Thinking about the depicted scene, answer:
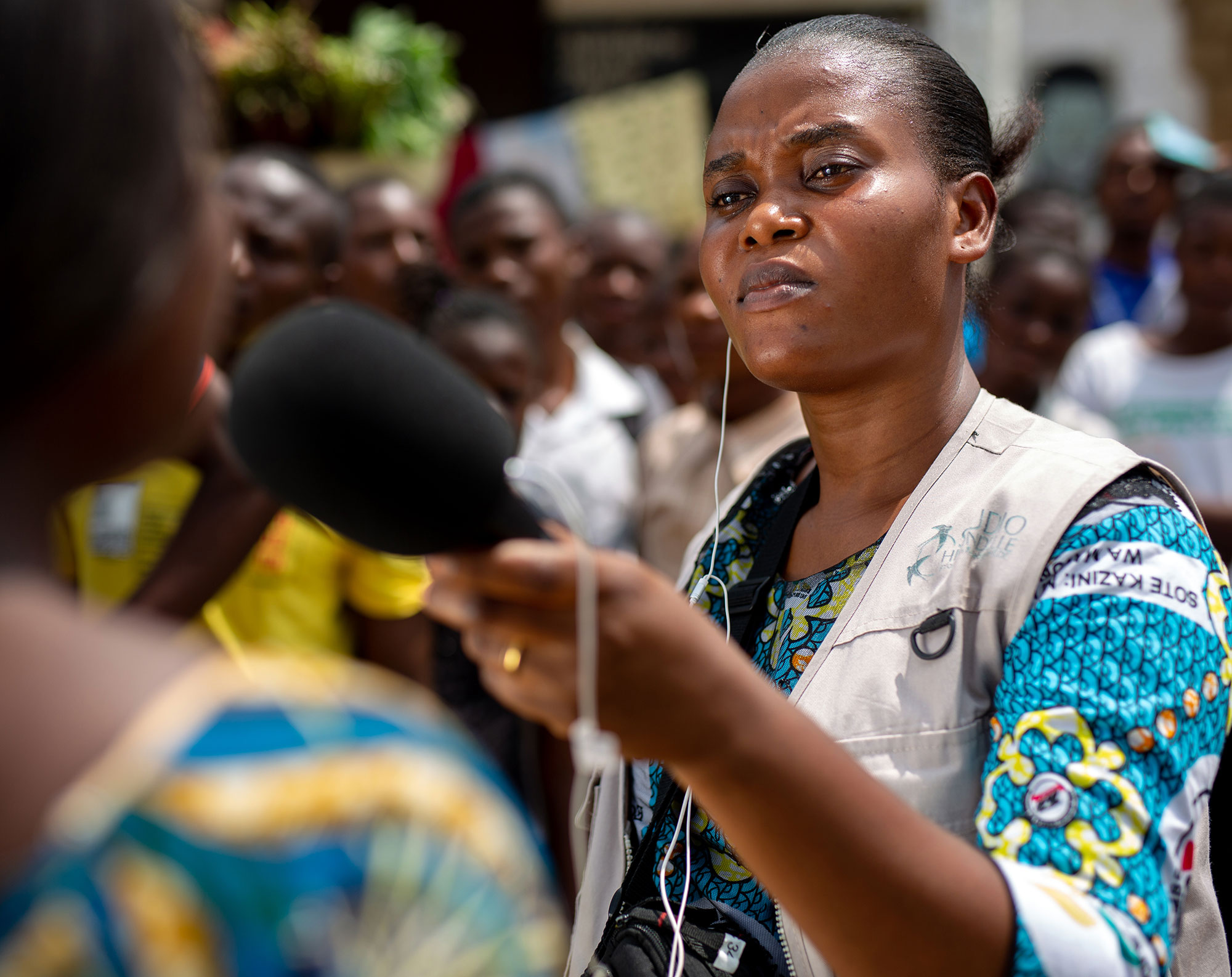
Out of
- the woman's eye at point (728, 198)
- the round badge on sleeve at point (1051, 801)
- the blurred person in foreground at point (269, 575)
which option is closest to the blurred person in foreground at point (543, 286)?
the blurred person in foreground at point (269, 575)

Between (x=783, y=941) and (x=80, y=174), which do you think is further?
(x=783, y=941)

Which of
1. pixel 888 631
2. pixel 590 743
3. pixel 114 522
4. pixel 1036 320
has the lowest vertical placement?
pixel 114 522

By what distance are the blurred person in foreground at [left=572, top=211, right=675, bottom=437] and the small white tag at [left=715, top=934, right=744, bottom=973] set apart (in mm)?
3786

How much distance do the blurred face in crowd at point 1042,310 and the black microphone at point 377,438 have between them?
Answer: 3223 millimetres

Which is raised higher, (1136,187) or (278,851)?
(278,851)

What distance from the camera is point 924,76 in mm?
1752

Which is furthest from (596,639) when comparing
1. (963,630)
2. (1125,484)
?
(1125,484)

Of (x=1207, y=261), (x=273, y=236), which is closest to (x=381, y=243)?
(x=273, y=236)

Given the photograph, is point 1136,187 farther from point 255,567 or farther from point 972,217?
point 255,567

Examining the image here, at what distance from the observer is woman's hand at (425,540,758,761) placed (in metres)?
0.95

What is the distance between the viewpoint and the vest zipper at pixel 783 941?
144 centimetres

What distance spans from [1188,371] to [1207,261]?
0.48 m

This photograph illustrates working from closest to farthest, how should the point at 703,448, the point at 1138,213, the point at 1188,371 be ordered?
the point at 703,448, the point at 1188,371, the point at 1138,213

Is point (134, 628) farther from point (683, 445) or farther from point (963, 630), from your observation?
point (683, 445)
